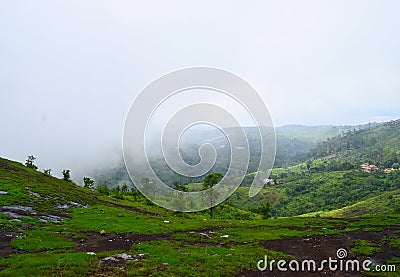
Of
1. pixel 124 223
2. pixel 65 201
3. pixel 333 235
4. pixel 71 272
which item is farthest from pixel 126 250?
pixel 65 201

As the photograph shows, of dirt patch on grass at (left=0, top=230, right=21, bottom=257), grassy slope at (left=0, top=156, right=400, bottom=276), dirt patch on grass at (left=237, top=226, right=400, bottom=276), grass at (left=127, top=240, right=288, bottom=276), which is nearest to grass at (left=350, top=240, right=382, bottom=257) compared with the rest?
dirt patch on grass at (left=237, top=226, right=400, bottom=276)

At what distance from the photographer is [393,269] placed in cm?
2169

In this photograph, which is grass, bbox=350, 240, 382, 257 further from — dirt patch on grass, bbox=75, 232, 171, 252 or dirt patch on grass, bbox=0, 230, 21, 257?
dirt patch on grass, bbox=0, 230, 21, 257

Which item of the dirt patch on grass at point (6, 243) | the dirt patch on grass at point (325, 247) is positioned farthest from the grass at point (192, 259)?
the dirt patch on grass at point (6, 243)

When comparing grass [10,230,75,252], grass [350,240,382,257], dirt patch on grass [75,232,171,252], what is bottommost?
dirt patch on grass [75,232,171,252]

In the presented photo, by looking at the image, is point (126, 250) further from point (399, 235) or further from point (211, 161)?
point (399, 235)

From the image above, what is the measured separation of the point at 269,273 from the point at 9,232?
2403 cm

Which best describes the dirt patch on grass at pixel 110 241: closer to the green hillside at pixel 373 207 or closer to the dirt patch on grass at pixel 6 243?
the dirt patch on grass at pixel 6 243

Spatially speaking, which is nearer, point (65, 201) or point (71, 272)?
point (71, 272)

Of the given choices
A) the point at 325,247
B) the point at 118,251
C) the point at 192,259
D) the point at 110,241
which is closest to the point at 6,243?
the point at 110,241

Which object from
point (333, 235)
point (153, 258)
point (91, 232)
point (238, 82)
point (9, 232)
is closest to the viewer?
point (153, 258)

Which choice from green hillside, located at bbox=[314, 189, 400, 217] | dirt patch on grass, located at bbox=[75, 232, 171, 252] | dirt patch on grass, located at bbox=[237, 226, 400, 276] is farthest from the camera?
green hillside, located at bbox=[314, 189, 400, 217]

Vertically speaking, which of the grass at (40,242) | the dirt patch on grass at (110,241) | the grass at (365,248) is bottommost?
the dirt patch on grass at (110,241)

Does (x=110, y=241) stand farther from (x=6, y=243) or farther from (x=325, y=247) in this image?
(x=325, y=247)
